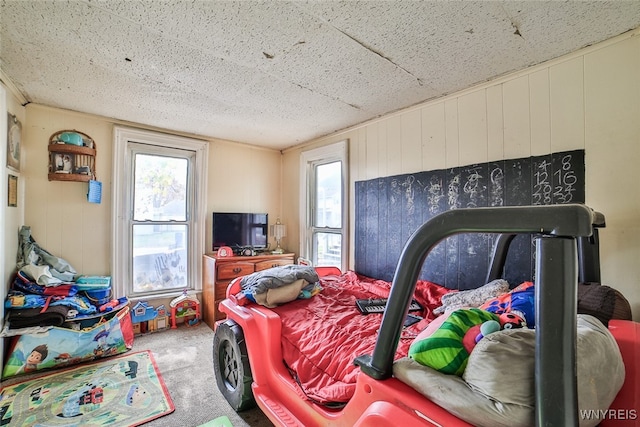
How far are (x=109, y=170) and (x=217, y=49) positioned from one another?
2172mm

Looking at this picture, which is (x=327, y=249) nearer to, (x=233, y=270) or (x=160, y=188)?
(x=233, y=270)

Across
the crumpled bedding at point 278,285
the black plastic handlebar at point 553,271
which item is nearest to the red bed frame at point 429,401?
the black plastic handlebar at point 553,271

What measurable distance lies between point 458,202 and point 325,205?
177cm

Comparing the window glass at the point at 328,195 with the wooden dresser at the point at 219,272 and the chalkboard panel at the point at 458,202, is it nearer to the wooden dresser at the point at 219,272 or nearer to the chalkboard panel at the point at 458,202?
the chalkboard panel at the point at 458,202

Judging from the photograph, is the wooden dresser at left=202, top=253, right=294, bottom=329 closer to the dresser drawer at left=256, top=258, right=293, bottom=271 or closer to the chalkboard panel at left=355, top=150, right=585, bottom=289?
the dresser drawer at left=256, top=258, right=293, bottom=271

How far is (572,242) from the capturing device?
574 millimetres

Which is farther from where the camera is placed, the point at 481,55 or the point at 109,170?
the point at 109,170

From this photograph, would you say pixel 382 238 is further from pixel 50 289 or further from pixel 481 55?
pixel 50 289

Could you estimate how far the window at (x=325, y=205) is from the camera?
131 inches

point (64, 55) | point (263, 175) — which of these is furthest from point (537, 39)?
point (263, 175)

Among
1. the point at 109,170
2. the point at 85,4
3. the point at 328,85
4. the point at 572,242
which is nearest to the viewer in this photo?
the point at 572,242

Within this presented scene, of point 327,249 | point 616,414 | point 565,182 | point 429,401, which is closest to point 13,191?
point 327,249

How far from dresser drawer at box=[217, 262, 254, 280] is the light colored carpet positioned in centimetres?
64

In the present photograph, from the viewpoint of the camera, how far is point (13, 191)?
2369 millimetres
